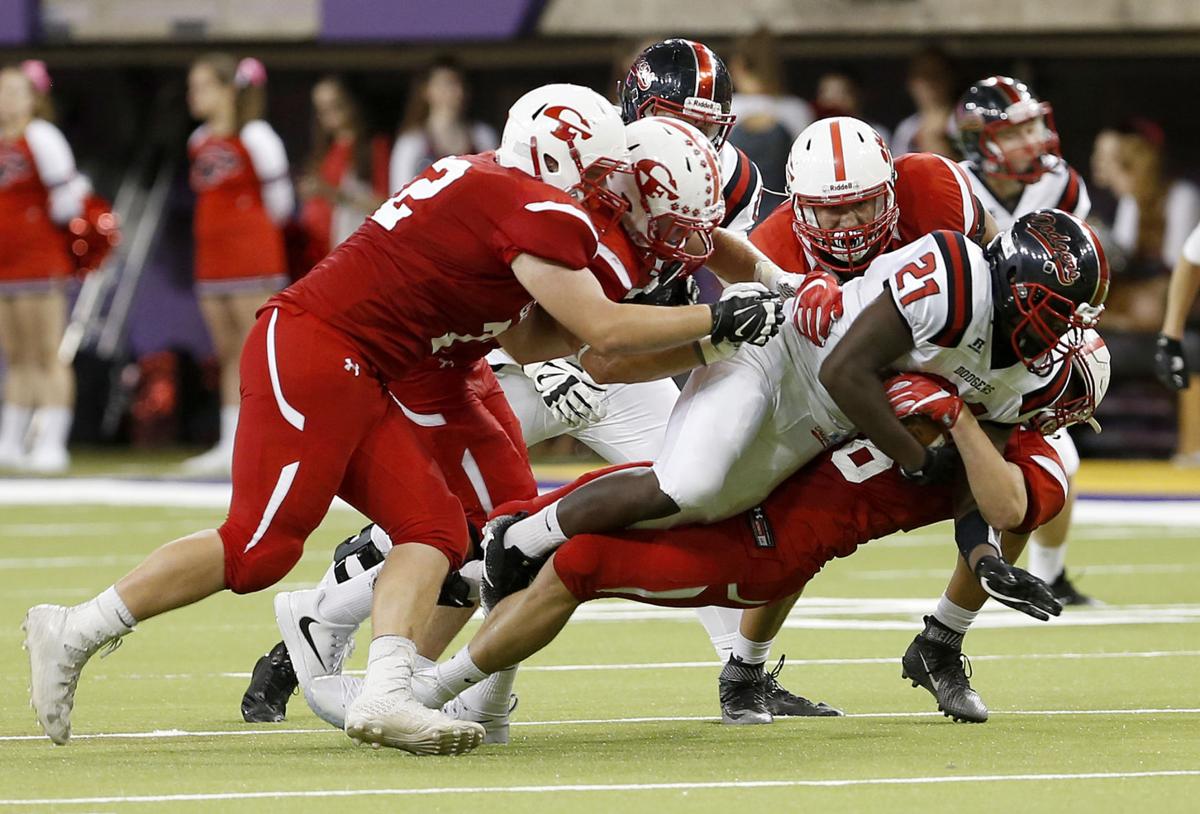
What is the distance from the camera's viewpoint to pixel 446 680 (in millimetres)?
5102

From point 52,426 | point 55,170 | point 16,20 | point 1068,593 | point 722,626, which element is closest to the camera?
point 722,626

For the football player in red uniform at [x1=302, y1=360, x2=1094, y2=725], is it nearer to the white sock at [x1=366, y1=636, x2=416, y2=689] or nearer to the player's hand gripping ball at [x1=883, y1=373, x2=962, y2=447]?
the player's hand gripping ball at [x1=883, y1=373, x2=962, y2=447]

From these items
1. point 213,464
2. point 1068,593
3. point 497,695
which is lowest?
point 213,464

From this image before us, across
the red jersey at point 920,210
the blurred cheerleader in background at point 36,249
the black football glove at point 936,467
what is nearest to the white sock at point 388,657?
the black football glove at point 936,467

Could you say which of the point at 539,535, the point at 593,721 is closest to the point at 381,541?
the point at 539,535

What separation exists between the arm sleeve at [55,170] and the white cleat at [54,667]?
785cm

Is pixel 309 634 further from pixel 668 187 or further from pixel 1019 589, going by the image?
pixel 1019 589

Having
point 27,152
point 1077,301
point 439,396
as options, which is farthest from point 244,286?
point 1077,301

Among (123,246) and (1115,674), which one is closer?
(1115,674)

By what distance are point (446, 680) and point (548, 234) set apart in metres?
1.04

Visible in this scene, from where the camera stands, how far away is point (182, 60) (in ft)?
50.3

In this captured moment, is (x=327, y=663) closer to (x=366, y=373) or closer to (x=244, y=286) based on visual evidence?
(x=366, y=373)

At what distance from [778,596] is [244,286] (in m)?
7.63

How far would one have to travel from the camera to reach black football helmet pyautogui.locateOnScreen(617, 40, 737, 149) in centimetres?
601
